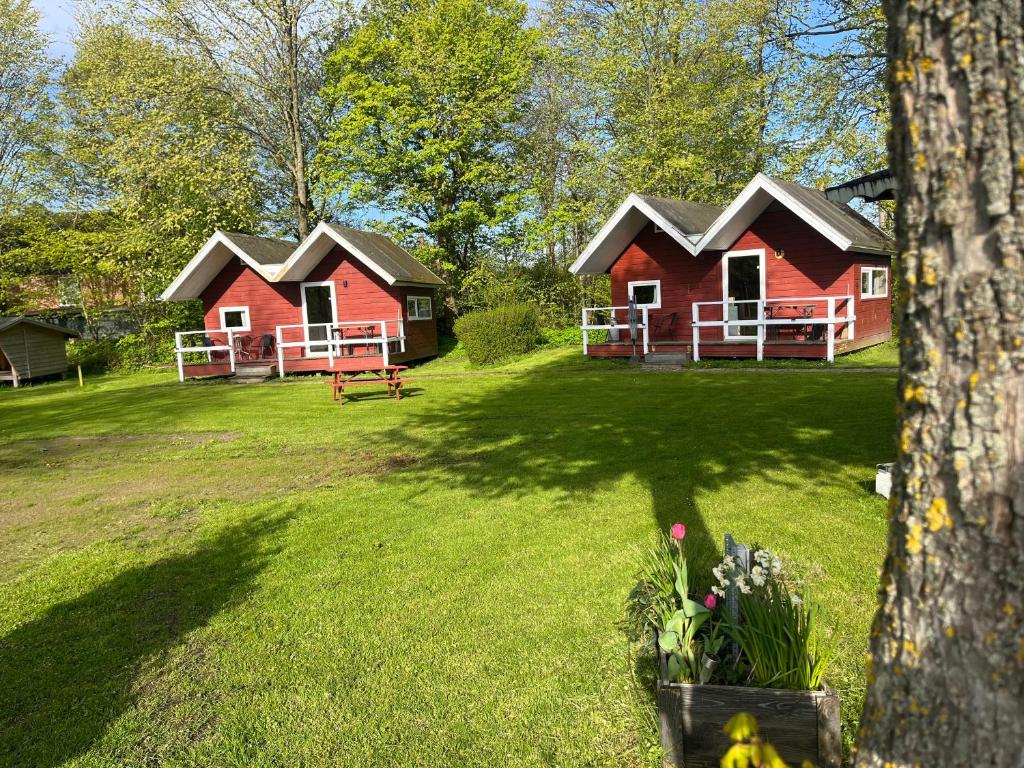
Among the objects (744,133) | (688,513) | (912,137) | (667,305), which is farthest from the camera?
(744,133)

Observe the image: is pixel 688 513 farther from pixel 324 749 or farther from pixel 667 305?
pixel 667 305

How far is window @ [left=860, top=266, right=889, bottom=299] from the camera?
19125 mm

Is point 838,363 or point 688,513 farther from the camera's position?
point 838,363

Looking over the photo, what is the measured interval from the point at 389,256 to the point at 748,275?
40.7 feet

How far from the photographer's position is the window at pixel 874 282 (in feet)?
62.7

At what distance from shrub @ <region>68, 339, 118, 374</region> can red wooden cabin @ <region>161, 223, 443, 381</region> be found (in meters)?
6.24

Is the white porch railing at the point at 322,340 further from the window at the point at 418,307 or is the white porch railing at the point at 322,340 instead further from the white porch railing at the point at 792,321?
the white porch railing at the point at 792,321

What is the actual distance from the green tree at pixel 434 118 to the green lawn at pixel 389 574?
66.8ft

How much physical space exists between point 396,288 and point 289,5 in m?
12.3

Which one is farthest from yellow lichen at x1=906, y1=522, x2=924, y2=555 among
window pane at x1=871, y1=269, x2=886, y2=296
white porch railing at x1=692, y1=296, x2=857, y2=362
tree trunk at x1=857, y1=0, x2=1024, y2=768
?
window pane at x1=871, y1=269, x2=886, y2=296

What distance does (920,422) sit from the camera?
178cm

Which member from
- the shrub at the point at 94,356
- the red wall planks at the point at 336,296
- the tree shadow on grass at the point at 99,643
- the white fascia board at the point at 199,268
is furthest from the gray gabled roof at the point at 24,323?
the tree shadow on grass at the point at 99,643

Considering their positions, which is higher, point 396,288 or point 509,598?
point 396,288

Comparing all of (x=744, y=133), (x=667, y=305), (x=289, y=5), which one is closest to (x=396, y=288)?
(x=667, y=305)
